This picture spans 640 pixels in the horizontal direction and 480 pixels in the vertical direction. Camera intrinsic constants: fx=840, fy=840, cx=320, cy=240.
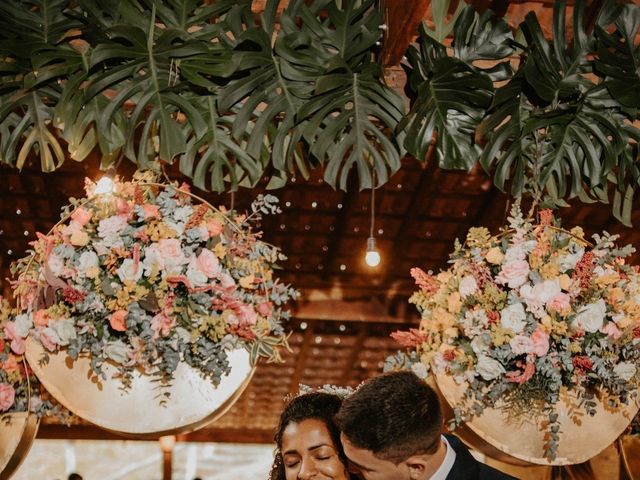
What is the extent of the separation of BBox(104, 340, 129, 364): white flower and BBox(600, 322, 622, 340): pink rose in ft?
4.84

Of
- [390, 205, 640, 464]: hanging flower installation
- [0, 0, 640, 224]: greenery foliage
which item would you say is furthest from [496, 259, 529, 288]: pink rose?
[0, 0, 640, 224]: greenery foliage

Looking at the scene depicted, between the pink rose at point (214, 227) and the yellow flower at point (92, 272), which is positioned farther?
the pink rose at point (214, 227)

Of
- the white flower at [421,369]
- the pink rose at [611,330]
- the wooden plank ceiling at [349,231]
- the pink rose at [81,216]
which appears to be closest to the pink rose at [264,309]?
the white flower at [421,369]

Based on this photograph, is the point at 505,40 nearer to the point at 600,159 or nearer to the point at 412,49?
the point at 412,49

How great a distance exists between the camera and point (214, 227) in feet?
8.80

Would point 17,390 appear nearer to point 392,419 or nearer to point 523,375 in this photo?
point 392,419

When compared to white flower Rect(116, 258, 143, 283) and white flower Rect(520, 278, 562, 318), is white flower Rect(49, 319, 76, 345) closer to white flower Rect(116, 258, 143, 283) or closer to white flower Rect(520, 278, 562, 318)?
white flower Rect(116, 258, 143, 283)

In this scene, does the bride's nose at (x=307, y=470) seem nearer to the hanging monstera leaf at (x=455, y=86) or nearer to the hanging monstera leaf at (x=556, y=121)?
the hanging monstera leaf at (x=455, y=86)

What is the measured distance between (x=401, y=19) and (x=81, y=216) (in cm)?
128

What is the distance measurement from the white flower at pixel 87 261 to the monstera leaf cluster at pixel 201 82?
0.40 m

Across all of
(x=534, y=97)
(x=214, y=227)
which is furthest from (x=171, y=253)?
(x=534, y=97)

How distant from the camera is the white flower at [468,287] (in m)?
2.71

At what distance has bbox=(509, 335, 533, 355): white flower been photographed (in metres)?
2.58

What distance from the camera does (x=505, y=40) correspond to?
9.14 feet
